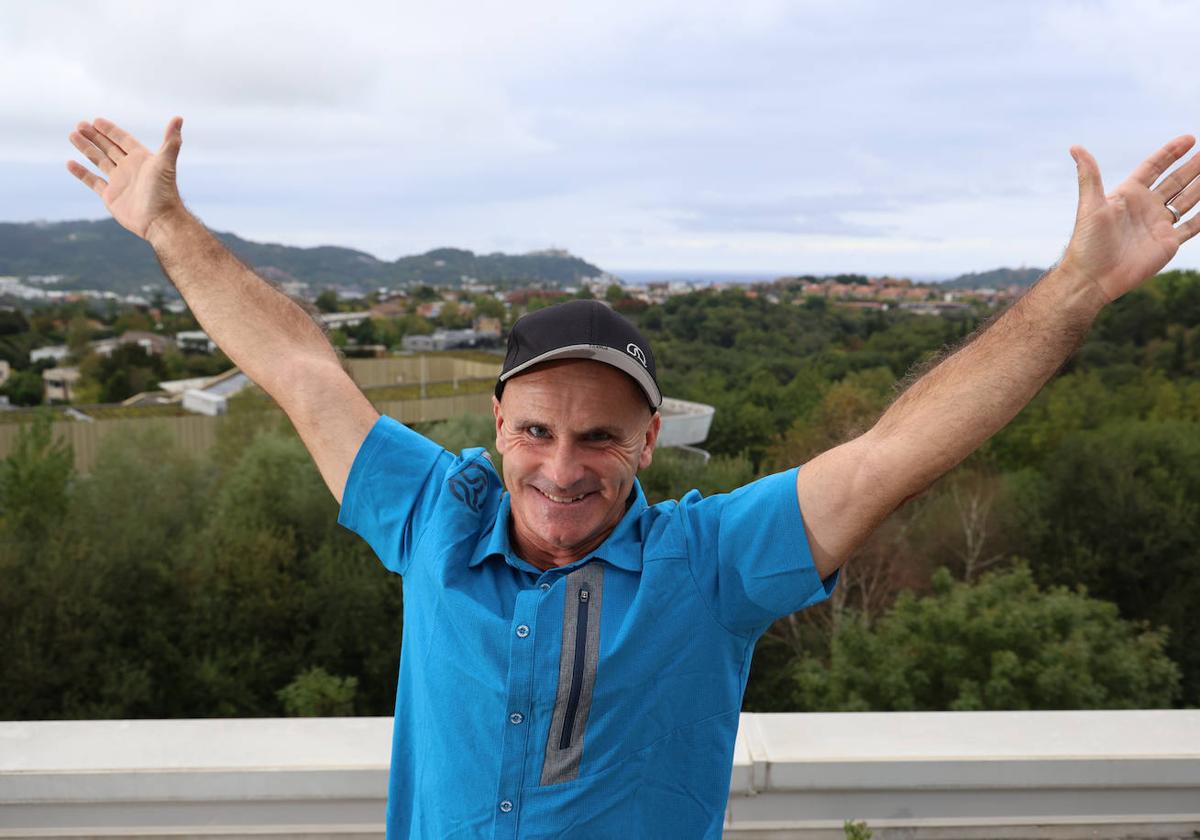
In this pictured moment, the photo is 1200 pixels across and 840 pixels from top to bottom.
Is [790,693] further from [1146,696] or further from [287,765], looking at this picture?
[287,765]

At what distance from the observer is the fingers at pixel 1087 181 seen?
150 cm

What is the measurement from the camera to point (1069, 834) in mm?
2266

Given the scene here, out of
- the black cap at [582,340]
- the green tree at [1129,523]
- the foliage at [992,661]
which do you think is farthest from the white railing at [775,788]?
the green tree at [1129,523]

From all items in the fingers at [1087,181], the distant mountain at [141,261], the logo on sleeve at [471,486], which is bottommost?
the logo on sleeve at [471,486]

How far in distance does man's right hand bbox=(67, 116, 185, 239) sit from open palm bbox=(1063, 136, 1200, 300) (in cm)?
161


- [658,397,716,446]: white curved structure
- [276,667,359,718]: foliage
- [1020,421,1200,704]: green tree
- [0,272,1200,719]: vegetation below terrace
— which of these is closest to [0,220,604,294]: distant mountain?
[658,397,716,446]: white curved structure

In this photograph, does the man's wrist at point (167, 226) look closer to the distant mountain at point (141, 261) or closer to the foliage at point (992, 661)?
the foliage at point (992, 661)

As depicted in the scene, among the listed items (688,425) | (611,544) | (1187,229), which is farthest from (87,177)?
(688,425)

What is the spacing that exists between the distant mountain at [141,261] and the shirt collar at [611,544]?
46.8 meters

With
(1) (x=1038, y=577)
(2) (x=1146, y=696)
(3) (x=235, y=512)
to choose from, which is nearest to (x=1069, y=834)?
(2) (x=1146, y=696)

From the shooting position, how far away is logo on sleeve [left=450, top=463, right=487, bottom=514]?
1.71 m

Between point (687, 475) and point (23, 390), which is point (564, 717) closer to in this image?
point (687, 475)

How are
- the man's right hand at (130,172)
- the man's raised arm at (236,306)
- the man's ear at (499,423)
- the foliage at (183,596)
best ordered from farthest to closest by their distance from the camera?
the foliage at (183,596)
the man's right hand at (130,172)
the man's raised arm at (236,306)
the man's ear at (499,423)

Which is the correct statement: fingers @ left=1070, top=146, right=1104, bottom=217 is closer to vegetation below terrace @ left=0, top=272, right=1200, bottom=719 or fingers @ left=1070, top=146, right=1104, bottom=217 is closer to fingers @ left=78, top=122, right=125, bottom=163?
fingers @ left=78, top=122, right=125, bottom=163
